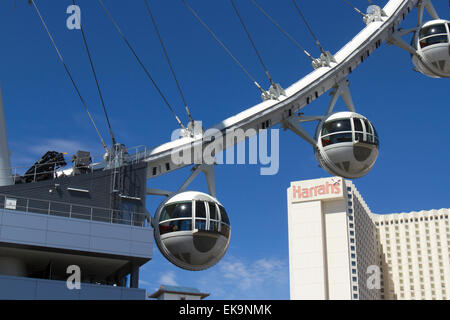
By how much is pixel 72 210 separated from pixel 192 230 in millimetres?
5834

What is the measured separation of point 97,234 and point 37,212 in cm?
272

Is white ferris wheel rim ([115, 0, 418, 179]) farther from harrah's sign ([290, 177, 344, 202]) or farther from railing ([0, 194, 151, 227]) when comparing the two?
harrah's sign ([290, 177, 344, 202])

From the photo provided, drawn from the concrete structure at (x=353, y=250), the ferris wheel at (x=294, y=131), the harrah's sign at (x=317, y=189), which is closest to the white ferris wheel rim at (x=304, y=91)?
the ferris wheel at (x=294, y=131)

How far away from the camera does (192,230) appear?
24.2 metres

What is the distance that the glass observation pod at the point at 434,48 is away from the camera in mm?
33969

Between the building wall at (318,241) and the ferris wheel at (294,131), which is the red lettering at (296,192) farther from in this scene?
the ferris wheel at (294,131)

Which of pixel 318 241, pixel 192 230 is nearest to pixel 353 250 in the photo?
pixel 318 241

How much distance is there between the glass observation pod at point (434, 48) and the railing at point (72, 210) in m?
17.3

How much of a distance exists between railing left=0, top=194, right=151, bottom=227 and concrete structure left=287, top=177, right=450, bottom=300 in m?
113

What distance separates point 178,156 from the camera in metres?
29.3
